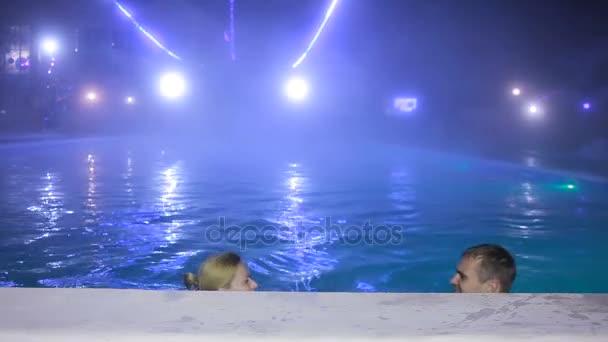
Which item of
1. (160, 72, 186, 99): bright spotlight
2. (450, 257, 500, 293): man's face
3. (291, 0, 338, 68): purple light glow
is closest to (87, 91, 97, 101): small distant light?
(160, 72, 186, 99): bright spotlight

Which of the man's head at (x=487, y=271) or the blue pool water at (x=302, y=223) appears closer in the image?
the man's head at (x=487, y=271)

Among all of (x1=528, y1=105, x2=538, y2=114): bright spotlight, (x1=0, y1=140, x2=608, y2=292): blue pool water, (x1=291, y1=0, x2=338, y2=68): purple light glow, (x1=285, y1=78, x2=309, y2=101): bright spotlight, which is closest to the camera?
(x1=0, y1=140, x2=608, y2=292): blue pool water

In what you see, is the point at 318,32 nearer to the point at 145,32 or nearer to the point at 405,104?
the point at 405,104

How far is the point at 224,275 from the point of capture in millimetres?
2984

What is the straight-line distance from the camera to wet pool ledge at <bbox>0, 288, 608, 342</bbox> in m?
1.69

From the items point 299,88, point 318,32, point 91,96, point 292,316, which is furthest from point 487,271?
point 91,96

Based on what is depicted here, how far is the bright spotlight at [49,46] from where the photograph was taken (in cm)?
3638

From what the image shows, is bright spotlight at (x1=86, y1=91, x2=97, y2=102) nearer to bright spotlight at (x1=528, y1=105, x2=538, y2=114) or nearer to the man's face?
bright spotlight at (x1=528, y1=105, x2=538, y2=114)

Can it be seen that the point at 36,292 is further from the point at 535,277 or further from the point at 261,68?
the point at 261,68

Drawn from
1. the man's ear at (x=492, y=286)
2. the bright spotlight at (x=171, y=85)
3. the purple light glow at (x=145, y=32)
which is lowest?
the man's ear at (x=492, y=286)

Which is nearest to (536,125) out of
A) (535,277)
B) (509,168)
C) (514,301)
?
(509,168)

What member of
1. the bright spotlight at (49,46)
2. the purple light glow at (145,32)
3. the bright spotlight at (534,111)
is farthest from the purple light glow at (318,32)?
the bright spotlight at (49,46)

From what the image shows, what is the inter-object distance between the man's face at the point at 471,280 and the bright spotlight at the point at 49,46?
38.1m

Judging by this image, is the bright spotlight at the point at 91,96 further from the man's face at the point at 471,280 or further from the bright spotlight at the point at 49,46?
the man's face at the point at 471,280
